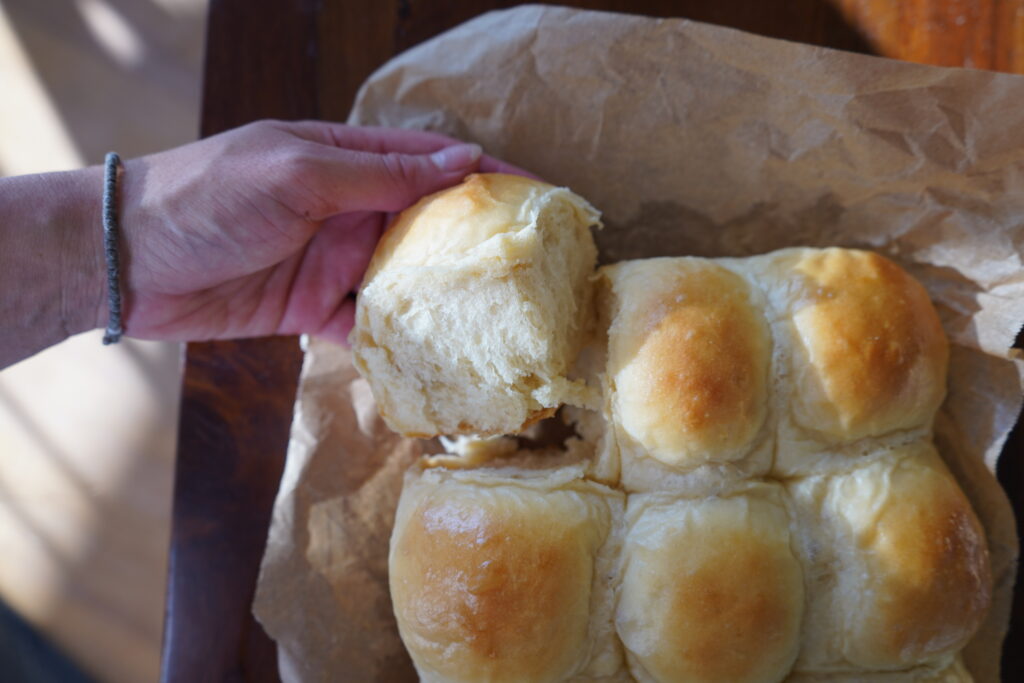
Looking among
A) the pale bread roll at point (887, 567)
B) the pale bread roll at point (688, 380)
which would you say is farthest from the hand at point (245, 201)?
the pale bread roll at point (887, 567)

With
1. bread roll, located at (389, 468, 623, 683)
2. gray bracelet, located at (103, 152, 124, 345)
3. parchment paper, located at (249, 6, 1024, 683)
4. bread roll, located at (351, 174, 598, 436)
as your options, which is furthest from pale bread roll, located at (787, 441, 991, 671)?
gray bracelet, located at (103, 152, 124, 345)

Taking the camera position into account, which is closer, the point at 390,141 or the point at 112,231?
the point at 112,231

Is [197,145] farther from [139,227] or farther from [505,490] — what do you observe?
[505,490]

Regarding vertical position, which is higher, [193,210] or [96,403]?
[193,210]

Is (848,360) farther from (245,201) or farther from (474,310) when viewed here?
(245,201)

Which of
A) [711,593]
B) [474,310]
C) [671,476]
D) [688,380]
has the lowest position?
[711,593]

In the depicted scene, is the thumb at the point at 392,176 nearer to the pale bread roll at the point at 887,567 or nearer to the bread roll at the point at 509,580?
the bread roll at the point at 509,580

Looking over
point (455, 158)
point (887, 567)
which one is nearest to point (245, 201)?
point (455, 158)
